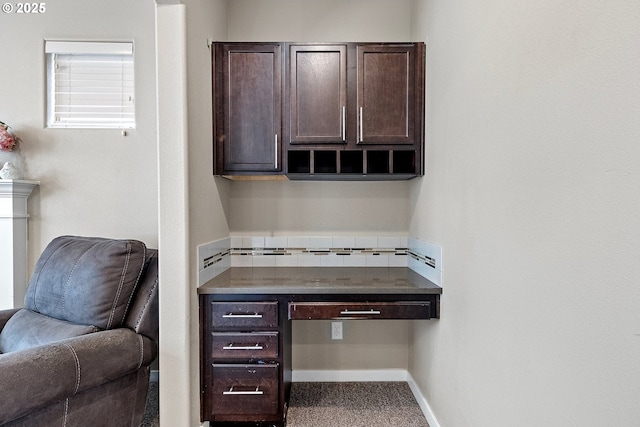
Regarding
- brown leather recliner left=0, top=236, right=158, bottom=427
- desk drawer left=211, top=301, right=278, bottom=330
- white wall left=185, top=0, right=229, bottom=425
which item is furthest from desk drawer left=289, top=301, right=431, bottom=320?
brown leather recliner left=0, top=236, right=158, bottom=427

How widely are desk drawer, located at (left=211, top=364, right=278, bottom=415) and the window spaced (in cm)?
193

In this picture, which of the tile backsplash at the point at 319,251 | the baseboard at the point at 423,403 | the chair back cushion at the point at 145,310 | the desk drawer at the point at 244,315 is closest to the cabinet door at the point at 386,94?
the tile backsplash at the point at 319,251

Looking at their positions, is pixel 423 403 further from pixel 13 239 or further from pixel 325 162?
pixel 13 239

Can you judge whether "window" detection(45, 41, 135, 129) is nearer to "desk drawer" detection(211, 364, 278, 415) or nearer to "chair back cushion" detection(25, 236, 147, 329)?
"chair back cushion" detection(25, 236, 147, 329)

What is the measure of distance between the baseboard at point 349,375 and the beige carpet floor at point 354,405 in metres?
0.04

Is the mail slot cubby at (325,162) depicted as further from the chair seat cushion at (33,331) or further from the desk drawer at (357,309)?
the chair seat cushion at (33,331)

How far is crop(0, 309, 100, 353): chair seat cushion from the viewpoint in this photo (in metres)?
1.71

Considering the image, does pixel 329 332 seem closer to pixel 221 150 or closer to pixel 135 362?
pixel 135 362

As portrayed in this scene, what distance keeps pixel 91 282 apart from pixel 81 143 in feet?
4.24

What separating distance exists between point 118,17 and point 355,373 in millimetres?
3208

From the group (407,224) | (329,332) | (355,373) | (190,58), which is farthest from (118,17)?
(355,373)

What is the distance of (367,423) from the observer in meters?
2.04

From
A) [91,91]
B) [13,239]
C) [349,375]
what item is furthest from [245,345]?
[91,91]

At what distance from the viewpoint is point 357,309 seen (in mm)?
1900
